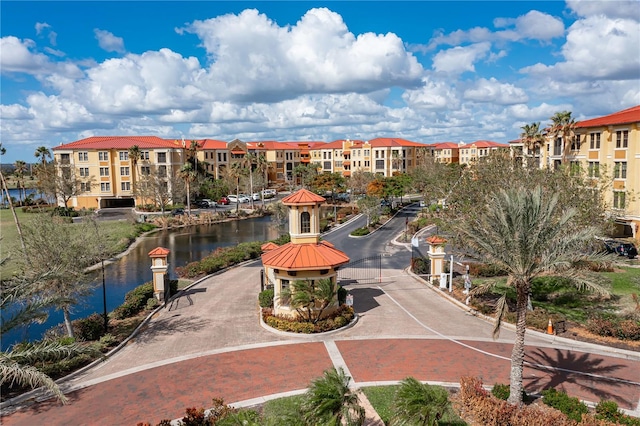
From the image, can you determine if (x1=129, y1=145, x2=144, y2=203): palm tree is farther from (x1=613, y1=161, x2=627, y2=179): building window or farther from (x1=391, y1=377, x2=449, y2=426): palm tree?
(x1=391, y1=377, x2=449, y2=426): palm tree

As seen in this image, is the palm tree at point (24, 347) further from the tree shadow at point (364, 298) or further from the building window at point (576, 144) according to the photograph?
the building window at point (576, 144)

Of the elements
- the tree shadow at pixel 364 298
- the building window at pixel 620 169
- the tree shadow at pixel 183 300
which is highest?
the building window at pixel 620 169

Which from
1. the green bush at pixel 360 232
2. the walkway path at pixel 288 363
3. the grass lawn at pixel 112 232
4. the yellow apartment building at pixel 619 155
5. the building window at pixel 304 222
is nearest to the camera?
the walkway path at pixel 288 363

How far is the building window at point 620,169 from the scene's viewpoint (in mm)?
39759

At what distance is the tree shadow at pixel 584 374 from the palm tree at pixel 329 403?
8678 millimetres

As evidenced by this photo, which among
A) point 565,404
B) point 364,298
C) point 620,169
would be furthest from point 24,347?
point 620,169

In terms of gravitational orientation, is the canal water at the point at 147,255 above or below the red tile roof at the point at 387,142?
below

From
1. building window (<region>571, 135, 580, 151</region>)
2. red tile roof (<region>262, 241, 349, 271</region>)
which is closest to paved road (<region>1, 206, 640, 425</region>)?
red tile roof (<region>262, 241, 349, 271</region>)

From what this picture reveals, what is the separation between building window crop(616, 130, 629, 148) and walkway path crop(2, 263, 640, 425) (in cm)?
2607

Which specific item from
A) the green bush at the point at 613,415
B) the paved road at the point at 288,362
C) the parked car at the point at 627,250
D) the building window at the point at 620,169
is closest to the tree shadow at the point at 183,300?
the paved road at the point at 288,362

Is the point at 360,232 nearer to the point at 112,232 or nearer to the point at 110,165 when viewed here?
the point at 112,232

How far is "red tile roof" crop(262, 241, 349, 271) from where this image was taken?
898 inches

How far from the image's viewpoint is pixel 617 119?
4059cm

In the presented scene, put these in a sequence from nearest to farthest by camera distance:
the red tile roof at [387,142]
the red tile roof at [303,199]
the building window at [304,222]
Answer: the red tile roof at [303,199], the building window at [304,222], the red tile roof at [387,142]
